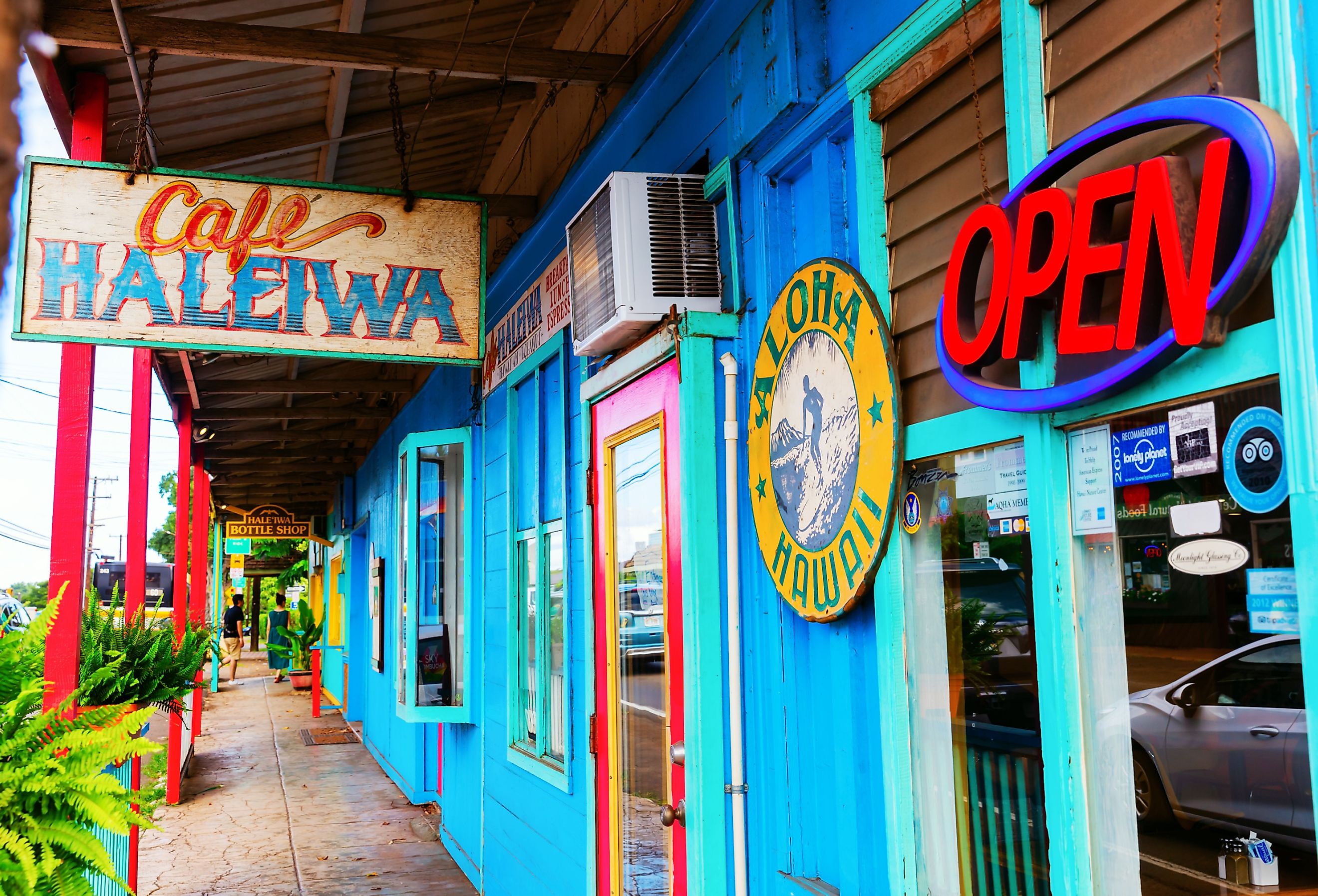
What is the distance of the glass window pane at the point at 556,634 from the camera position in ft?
16.8

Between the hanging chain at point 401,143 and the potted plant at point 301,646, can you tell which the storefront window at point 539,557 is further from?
the potted plant at point 301,646

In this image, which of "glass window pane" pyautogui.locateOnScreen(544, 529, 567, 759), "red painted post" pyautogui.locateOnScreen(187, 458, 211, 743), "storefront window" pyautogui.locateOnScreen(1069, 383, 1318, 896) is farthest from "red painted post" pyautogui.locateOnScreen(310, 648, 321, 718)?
"storefront window" pyautogui.locateOnScreen(1069, 383, 1318, 896)

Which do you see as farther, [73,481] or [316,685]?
[316,685]

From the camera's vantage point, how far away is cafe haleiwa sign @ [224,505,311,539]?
20.6m

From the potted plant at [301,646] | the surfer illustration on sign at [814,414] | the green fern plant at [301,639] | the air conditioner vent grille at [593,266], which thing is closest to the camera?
the surfer illustration on sign at [814,414]

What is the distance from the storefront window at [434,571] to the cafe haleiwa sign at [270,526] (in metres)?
13.7

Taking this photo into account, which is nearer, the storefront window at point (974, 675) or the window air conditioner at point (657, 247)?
the storefront window at point (974, 675)

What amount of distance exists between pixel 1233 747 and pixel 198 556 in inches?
458

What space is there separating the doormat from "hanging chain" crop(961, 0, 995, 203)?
1285 cm

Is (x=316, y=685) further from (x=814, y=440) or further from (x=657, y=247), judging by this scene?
(x=814, y=440)

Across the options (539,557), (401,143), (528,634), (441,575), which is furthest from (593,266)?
(441,575)

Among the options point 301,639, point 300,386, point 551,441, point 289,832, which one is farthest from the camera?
point 301,639

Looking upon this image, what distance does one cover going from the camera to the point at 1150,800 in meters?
1.82

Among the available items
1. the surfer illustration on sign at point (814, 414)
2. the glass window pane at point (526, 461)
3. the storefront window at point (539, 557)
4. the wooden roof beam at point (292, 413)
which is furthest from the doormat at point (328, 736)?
the surfer illustration on sign at point (814, 414)
